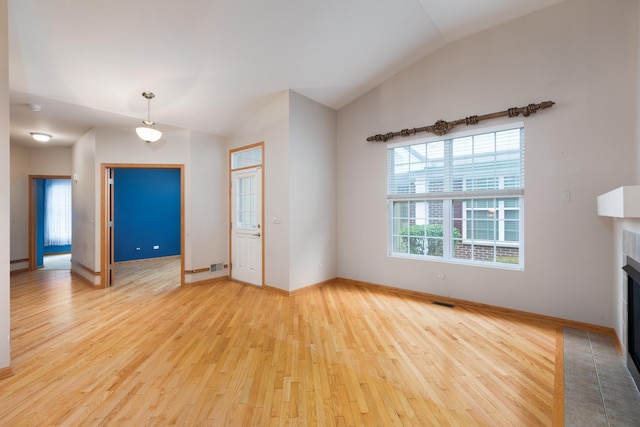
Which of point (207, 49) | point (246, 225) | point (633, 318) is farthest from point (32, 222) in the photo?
point (633, 318)

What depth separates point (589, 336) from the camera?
289cm

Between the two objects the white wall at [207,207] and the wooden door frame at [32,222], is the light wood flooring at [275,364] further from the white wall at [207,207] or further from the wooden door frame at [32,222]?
the wooden door frame at [32,222]

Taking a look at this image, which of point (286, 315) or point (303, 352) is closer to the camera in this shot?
point (303, 352)

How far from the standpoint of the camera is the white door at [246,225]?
480 centimetres

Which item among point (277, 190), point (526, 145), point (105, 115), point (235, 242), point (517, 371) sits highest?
point (105, 115)

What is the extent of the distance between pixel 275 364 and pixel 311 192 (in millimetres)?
2805

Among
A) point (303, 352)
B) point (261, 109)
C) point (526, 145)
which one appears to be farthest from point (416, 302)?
point (261, 109)

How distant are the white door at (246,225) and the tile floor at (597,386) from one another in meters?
3.92

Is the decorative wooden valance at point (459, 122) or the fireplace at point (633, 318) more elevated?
the decorative wooden valance at point (459, 122)

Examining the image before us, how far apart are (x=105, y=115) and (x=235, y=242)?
9.17 ft

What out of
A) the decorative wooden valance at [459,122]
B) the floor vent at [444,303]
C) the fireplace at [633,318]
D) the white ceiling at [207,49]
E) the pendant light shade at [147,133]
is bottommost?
the floor vent at [444,303]

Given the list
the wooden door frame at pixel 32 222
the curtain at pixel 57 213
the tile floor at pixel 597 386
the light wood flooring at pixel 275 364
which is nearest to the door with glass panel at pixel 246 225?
the light wood flooring at pixel 275 364

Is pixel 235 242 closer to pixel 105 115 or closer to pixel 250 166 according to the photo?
pixel 250 166

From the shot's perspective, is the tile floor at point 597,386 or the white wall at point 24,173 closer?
the tile floor at point 597,386
